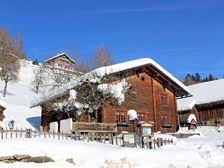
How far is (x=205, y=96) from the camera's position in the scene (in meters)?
52.5

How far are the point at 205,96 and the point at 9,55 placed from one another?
40.9 meters

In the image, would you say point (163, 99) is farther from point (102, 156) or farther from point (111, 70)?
point (102, 156)

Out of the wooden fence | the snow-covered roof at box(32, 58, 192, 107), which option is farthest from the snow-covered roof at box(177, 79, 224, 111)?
the wooden fence

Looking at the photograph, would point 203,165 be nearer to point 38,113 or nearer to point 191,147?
point 191,147

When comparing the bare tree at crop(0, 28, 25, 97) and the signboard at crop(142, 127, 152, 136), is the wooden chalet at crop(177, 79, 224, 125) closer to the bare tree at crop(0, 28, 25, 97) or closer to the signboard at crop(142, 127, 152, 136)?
the signboard at crop(142, 127, 152, 136)

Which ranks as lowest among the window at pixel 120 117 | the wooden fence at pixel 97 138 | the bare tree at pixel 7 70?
the wooden fence at pixel 97 138

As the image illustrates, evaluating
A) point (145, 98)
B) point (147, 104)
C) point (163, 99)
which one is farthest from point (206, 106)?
point (145, 98)

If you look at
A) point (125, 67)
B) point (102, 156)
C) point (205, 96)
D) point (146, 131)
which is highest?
point (125, 67)

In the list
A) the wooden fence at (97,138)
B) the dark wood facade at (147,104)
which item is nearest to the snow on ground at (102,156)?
the wooden fence at (97,138)

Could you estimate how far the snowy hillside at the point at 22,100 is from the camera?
157ft

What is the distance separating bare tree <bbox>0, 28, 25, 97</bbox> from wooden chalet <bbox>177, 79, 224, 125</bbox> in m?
30.2

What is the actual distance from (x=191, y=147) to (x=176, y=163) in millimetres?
5458

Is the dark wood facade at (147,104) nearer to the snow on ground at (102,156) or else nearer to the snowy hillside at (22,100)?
the snowy hillside at (22,100)

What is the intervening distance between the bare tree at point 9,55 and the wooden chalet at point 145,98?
3079cm
